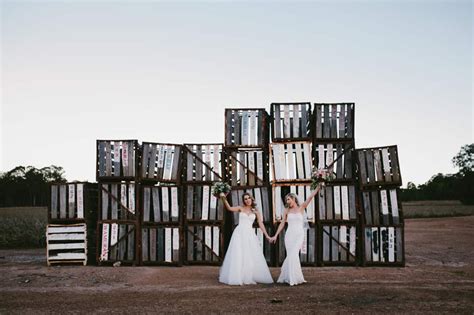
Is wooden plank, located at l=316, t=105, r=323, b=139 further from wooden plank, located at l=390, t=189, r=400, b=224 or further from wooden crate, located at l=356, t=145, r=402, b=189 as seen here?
wooden plank, located at l=390, t=189, r=400, b=224

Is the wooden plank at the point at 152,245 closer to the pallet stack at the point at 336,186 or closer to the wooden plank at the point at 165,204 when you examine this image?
the wooden plank at the point at 165,204

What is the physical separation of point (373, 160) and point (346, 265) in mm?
3298

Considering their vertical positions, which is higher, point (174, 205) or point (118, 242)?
point (174, 205)

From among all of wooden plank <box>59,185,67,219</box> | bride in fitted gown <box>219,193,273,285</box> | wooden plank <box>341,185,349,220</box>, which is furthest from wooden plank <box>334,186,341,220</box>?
wooden plank <box>59,185,67,219</box>

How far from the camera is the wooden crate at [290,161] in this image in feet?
46.0

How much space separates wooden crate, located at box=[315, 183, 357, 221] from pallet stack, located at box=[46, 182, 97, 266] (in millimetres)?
7253

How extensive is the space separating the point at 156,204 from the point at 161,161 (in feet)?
4.45

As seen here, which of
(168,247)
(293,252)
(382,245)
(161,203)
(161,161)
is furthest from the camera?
(161,161)

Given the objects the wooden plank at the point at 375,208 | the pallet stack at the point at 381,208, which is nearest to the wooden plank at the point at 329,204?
the pallet stack at the point at 381,208

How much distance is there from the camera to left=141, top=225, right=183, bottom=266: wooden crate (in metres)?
14.2

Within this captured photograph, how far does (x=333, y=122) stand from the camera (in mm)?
14359

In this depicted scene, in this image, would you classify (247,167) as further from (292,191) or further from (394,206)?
(394,206)

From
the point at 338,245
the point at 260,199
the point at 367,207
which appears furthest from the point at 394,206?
the point at 260,199

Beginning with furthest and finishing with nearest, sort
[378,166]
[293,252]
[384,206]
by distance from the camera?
[378,166] → [384,206] → [293,252]
